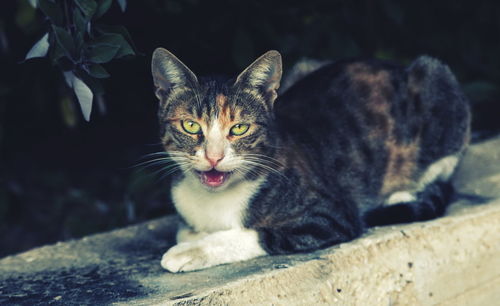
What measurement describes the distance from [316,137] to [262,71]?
60cm

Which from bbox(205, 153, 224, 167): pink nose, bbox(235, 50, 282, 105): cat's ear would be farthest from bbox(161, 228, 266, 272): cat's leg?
bbox(235, 50, 282, 105): cat's ear

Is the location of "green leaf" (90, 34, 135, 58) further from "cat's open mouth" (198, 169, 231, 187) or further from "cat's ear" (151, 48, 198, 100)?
"cat's open mouth" (198, 169, 231, 187)

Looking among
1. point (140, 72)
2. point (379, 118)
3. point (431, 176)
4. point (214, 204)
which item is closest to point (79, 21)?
point (214, 204)

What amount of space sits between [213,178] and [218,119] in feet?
0.74

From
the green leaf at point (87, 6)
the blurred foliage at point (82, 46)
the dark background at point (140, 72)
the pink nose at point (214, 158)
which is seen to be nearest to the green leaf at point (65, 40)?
the blurred foliage at point (82, 46)

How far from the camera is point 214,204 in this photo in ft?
8.70

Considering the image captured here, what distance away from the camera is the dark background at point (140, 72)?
352cm

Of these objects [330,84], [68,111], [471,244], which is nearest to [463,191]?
[471,244]

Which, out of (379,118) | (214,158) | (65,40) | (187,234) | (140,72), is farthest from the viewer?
(140,72)

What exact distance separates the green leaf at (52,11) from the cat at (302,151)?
0.38 metres

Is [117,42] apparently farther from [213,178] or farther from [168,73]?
[213,178]

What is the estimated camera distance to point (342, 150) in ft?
10.2

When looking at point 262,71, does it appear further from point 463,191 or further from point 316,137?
point 463,191

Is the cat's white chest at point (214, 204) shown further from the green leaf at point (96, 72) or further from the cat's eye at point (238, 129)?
the green leaf at point (96, 72)
